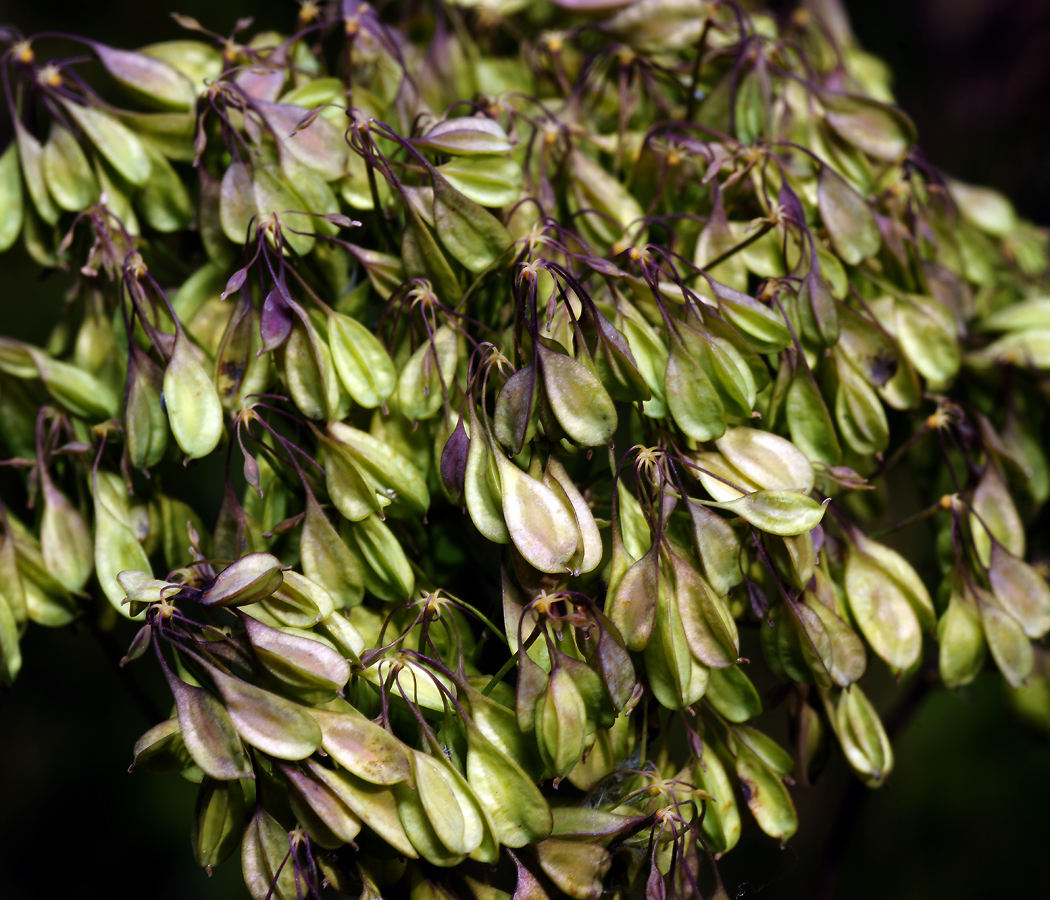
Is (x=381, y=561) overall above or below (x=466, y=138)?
below

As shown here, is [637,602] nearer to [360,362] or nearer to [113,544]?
[360,362]

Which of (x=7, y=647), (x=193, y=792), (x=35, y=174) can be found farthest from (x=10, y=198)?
(x=193, y=792)

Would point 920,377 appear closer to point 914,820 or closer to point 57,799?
point 914,820

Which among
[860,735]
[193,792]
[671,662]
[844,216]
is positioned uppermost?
[844,216]

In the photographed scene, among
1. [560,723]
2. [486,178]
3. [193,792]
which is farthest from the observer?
[193,792]

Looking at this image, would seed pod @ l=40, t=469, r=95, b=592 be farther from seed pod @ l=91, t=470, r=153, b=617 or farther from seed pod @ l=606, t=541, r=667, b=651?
seed pod @ l=606, t=541, r=667, b=651

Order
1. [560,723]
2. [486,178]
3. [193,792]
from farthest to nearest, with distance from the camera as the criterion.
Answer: [193,792] < [486,178] < [560,723]

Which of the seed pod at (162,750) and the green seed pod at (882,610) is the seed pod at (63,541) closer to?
the seed pod at (162,750)

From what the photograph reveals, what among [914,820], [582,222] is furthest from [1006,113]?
[582,222]

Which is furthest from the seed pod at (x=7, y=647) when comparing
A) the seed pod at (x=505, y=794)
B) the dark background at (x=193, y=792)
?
the dark background at (x=193, y=792)
